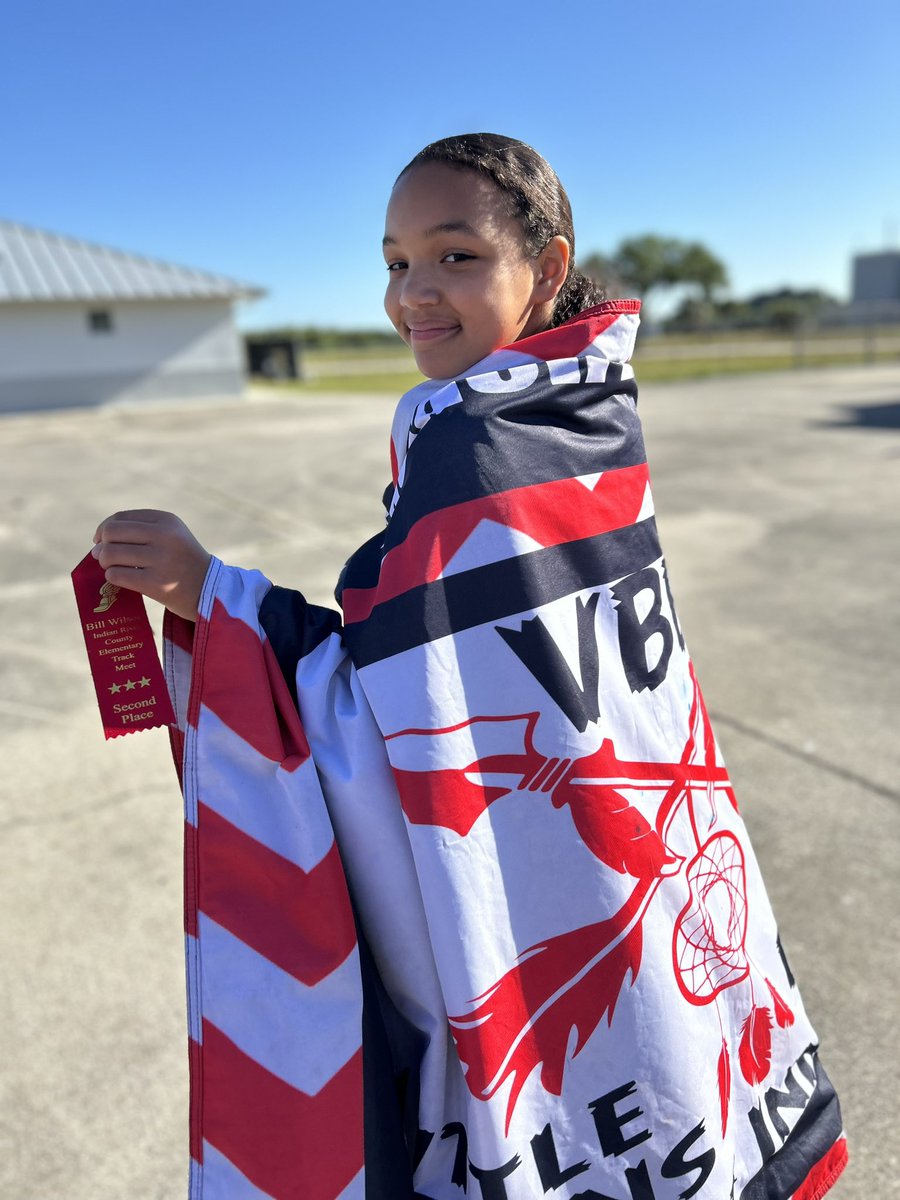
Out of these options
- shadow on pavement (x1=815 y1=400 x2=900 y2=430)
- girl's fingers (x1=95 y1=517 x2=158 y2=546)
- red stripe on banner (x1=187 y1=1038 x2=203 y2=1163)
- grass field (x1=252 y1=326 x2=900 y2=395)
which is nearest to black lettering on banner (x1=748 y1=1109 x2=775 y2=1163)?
red stripe on banner (x1=187 y1=1038 x2=203 y2=1163)

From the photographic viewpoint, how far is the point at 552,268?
1164 mm

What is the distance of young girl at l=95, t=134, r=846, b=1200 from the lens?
1.01 metres

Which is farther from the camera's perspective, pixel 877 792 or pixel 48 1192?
pixel 877 792

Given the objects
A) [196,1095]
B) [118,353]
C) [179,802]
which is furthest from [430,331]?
[118,353]

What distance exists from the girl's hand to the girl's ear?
533 millimetres

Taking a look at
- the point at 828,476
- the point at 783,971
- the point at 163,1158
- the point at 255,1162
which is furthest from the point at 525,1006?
the point at 828,476

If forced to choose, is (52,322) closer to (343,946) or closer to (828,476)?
(828,476)

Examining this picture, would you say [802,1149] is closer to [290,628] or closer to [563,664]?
[563,664]

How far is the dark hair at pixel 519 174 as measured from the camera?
3.55ft

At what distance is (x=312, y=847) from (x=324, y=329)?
72.0m

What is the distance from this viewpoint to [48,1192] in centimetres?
170

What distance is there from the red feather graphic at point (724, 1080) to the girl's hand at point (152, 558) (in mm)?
858

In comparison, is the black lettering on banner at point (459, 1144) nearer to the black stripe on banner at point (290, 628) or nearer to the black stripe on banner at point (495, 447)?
the black stripe on banner at point (290, 628)

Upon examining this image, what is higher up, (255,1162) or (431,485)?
(431,485)
